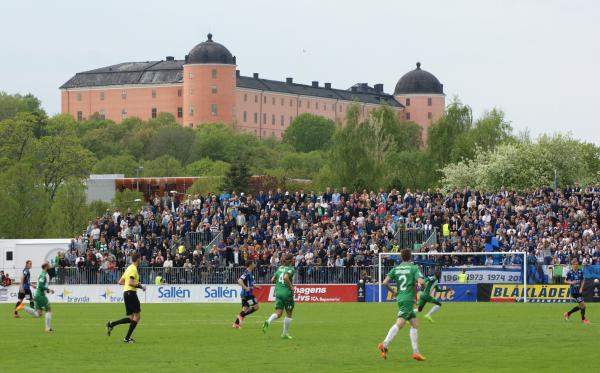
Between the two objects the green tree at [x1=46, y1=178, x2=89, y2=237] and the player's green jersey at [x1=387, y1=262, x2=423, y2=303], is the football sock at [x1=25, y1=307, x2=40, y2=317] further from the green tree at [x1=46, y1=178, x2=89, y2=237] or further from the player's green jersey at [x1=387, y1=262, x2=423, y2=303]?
the green tree at [x1=46, y1=178, x2=89, y2=237]

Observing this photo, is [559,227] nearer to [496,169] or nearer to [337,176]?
[496,169]

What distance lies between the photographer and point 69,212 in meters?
123

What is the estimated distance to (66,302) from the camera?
6116 cm

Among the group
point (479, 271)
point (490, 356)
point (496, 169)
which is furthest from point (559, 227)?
point (496, 169)

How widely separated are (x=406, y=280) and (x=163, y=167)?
512ft

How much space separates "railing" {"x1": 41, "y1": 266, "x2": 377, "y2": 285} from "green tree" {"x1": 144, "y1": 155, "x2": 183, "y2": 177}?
371 feet

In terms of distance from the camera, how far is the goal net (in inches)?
2103

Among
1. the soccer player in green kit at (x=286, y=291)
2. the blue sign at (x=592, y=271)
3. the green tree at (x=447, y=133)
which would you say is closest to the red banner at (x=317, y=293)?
the blue sign at (x=592, y=271)

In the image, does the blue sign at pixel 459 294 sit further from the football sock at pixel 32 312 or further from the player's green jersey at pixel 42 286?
the player's green jersey at pixel 42 286

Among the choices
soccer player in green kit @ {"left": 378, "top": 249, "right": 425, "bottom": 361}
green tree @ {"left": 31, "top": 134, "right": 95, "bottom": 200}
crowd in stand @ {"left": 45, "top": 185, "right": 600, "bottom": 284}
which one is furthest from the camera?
green tree @ {"left": 31, "top": 134, "right": 95, "bottom": 200}

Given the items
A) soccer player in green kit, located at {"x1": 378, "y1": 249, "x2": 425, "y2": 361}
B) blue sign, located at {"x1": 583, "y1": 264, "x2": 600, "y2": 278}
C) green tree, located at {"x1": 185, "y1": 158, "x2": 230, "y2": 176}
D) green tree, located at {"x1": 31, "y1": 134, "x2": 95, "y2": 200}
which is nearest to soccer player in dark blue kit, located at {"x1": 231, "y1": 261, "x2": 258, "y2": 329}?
soccer player in green kit, located at {"x1": 378, "y1": 249, "x2": 425, "y2": 361}

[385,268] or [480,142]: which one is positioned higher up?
[480,142]

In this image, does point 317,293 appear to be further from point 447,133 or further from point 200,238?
point 447,133

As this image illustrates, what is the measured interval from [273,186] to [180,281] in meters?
76.8
